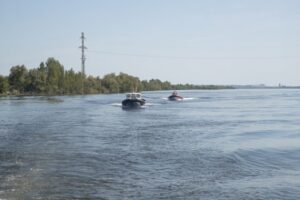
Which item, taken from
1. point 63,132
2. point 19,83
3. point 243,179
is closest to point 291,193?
point 243,179

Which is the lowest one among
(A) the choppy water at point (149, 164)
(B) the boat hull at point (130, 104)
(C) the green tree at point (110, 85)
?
(A) the choppy water at point (149, 164)

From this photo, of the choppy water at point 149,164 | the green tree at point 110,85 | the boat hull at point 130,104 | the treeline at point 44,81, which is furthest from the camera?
the green tree at point 110,85

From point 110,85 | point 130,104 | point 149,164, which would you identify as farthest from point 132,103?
point 110,85

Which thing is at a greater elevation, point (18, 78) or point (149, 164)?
point (18, 78)

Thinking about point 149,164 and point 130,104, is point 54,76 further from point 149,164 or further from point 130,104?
point 149,164

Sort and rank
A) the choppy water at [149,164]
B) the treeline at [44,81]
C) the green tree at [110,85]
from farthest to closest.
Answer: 1. the green tree at [110,85]
2. the treeline at [44,81]
3. the choppy water at [149,164]

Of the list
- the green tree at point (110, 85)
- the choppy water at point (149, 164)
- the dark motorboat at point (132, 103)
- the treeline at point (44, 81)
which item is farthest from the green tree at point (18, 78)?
the choppy water at point (149, 164)

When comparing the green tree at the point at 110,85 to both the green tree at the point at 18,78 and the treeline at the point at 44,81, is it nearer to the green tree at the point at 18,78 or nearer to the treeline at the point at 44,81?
the treeline at the point at 44,81

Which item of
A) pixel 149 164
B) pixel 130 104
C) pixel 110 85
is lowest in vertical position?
pixel 149 164

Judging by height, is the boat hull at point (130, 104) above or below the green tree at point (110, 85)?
below

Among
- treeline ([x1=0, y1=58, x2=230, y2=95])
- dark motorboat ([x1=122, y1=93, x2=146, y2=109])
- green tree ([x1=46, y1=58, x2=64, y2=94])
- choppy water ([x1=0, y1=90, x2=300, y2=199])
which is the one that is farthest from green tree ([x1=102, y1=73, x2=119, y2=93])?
choppy water ([x1=0, y1=90, x2=300, y2=199])

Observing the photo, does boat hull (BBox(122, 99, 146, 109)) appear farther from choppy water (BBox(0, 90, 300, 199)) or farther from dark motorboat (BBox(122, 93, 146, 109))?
choppy water (BBox(0, 90, 300, 199))

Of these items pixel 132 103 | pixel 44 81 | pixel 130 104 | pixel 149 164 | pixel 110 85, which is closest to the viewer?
pixel 149 164

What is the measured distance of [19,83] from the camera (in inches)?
5536
